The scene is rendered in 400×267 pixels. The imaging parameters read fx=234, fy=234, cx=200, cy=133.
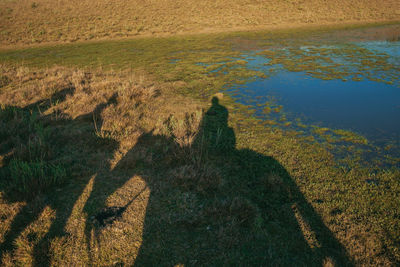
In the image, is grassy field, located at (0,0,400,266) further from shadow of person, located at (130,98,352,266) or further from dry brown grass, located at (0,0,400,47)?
dry brown grass, located at (0,0,400,47)

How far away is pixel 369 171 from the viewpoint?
4691mm

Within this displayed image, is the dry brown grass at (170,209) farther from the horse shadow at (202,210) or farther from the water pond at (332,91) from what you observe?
the water pond at (332,91)

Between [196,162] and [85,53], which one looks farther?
[85,53]

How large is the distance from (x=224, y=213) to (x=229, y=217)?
0.42 feet

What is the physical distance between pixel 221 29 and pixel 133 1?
2159 cm

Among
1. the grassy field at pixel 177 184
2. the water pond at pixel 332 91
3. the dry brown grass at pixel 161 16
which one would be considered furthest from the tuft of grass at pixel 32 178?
the dry brown grass at pixel 161 16

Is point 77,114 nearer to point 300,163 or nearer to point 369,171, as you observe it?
point 300,163

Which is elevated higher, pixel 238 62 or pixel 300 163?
pixel 238 62

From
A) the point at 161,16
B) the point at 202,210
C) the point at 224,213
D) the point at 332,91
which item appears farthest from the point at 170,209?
the point at 161,16

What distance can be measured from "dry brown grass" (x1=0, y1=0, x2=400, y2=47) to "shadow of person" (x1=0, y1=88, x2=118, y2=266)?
20419 millimetres

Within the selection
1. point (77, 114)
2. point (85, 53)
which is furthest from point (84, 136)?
point (85, 53)

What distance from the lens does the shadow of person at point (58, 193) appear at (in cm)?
316

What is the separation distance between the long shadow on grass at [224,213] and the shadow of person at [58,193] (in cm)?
72

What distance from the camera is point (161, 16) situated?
3138 cm
